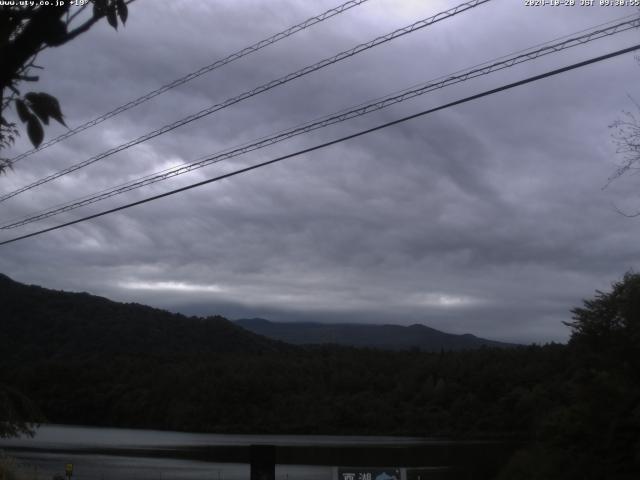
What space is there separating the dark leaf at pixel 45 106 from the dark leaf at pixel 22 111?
48mm

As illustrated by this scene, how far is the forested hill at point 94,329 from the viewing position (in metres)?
89.5

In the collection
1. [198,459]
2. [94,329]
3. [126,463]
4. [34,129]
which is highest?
[94,329]

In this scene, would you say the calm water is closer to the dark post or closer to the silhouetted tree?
the dark post

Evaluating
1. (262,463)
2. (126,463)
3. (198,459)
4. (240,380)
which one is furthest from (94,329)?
(262,463)

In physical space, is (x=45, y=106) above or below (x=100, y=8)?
below

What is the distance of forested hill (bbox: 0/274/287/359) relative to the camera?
8950 cm

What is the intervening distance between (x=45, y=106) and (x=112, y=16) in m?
0.70

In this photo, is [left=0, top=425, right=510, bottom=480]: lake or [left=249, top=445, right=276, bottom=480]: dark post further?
[left=0, top=425, right=510, bottom=480]: lake

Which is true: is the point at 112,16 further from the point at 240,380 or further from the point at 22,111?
the point at 240,380

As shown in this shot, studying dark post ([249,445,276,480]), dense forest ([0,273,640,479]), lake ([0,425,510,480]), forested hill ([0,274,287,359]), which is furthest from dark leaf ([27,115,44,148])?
forested hill ([0,274,287,359])

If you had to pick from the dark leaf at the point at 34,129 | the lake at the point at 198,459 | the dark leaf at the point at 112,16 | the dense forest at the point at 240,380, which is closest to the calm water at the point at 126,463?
the lake at the point at 198,459

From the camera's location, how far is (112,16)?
4.72 m

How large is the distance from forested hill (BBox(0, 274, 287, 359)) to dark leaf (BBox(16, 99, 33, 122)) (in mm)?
82142

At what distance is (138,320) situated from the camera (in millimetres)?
126062
